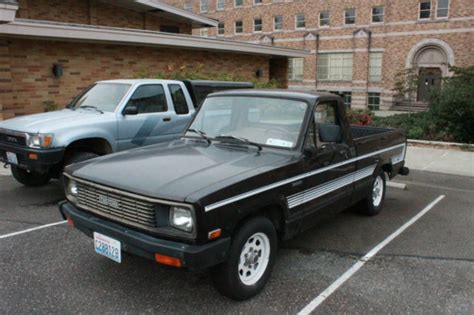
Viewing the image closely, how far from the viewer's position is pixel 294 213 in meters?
4.06

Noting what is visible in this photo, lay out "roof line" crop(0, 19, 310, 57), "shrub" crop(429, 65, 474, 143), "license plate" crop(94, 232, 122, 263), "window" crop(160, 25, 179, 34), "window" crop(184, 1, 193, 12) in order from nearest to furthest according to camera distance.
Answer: "license plate" crop(94, 232, 122, 263)
"roof line" crop(0, 19, 310, 57)
"shrub" crop(429, 65, 474, 143)
"window" crop(160, 25, 179, 34)
"window" crop(184, 1, 193, 12)

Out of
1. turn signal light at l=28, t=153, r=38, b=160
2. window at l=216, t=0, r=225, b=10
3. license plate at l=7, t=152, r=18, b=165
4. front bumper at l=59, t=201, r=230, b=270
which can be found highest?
window at l=216, t=0, r=225, b=10

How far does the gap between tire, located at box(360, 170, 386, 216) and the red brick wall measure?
852 cm

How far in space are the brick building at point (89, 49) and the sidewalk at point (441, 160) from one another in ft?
25.6

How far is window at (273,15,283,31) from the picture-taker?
128ft

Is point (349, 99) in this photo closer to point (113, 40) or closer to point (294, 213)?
point (113, 40)

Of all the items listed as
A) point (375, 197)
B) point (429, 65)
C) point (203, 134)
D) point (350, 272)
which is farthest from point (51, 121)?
point (429, 65)

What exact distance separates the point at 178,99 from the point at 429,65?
28.7 meters

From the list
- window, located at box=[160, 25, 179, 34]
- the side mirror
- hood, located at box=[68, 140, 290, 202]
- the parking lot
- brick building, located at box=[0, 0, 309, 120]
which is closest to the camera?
hood, located at box=[68, 140, 290, 202]

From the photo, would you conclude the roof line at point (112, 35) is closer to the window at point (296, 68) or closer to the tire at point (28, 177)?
the tire at point (28, 177)

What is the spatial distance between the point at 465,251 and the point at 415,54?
30.5 meters

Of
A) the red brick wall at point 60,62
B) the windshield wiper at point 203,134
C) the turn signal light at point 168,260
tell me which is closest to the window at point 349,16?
the red brick wall at point 60,62

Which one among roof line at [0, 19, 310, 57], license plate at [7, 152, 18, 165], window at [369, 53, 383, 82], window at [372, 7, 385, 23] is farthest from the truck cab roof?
window at [372, 7, 385, 23]

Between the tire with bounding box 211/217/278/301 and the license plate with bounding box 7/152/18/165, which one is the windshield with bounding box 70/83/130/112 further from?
the tire with bounding box 211/217/278/301
